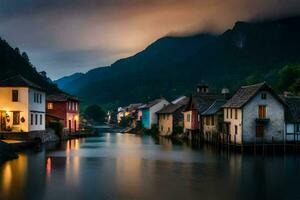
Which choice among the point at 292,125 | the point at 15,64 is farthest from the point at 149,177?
the point at 15,64

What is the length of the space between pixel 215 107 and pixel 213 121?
2.78 metres

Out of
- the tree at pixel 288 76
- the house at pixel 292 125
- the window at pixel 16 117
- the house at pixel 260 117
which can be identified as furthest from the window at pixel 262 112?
the tree at pixel 288 76

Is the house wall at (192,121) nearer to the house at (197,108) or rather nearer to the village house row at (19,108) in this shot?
the house at (197,108)

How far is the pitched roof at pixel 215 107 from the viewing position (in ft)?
255

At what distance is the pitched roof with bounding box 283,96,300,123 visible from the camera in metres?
64.6

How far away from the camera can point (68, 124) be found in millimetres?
100438

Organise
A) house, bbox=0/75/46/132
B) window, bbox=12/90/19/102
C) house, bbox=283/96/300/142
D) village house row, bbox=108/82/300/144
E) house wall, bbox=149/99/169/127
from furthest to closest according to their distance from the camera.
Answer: house wall, bbox=149/99/169/127 → window, bbox=12/90/19/102 → house, bbox=0/75/46/132 → house, bbox=283/96/300/142 → village house row, bbox=108/82/300/144

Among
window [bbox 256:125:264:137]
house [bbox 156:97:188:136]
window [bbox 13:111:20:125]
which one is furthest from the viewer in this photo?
house [bbox 156:97:188:136]

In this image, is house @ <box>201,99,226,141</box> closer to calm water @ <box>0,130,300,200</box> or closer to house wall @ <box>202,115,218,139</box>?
house wall @ <box>202,115,218,139</box>

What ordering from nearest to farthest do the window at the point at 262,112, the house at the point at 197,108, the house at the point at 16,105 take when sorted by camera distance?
the window at the point at 262,112
the house at the point at 16,105
the house at the point at 197,108

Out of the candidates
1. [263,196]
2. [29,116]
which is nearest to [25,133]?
[29,116]

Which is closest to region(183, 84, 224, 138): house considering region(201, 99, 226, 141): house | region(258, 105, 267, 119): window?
region(201, 99, 226, 141): house

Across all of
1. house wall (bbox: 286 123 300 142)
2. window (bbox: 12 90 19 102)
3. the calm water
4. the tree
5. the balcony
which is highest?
the tree

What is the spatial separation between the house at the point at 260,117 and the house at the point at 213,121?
10836mm
